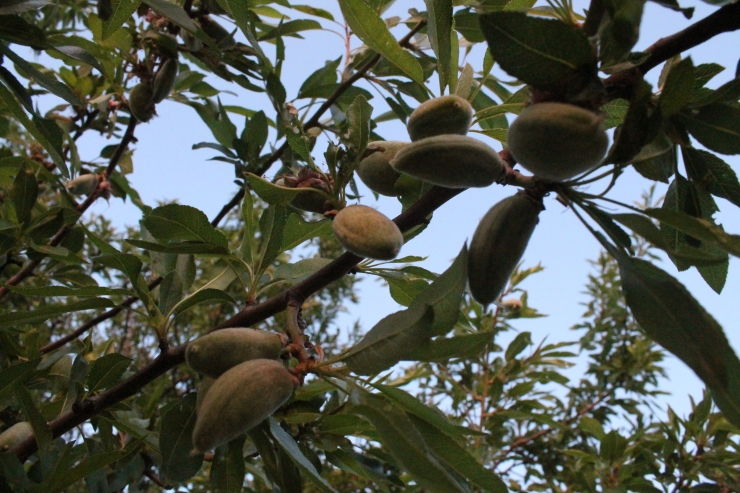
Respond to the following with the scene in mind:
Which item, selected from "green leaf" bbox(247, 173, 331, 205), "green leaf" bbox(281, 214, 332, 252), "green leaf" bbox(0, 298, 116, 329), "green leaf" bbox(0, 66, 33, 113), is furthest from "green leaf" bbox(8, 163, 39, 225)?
"green leaf" bbox(247, 173, 331, 205)

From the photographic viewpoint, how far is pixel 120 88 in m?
2.23

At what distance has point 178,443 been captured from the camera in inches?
45.0

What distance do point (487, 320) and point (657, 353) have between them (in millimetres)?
1203

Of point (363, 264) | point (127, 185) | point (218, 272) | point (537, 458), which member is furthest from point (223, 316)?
point (363, 264)

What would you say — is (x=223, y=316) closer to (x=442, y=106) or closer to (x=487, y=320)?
(x=487, y=320)

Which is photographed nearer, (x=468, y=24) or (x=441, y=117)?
(x=441, y=117)

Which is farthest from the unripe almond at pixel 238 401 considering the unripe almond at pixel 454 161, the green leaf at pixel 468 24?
the green leaf at pixel 468 24

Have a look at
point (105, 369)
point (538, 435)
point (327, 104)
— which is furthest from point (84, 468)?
point (538, 435)

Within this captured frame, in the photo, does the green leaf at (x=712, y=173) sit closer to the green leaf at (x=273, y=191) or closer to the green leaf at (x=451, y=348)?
the green leaf at (x=451, y=348)

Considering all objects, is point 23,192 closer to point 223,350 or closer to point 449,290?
point 223,350

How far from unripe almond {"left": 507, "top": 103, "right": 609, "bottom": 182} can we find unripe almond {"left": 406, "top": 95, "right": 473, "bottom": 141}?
22 centimetres

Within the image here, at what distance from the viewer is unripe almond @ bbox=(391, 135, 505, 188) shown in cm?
89

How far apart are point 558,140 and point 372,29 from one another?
52 centimetres

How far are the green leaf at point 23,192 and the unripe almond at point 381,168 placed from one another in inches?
43.8
